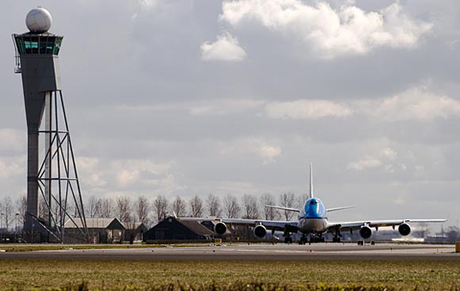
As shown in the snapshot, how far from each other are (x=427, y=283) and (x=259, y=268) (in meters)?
12.2

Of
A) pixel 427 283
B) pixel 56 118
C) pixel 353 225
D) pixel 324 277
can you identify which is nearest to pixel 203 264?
pixel 324 277

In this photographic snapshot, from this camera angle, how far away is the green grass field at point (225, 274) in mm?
34781

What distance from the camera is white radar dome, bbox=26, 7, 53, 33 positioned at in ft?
509

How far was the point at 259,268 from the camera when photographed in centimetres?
4641

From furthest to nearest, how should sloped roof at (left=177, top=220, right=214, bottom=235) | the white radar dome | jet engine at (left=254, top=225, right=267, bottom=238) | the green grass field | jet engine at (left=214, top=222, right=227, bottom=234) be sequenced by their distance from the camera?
sloped roof at (left=177, top=220, right=214, bottom=235)
the white radar dome
jet engine at (left=214, top=222, right=227, bottom=234)
jet engine at (left=254, top=225, right=267, bottom=238)
the green grass field

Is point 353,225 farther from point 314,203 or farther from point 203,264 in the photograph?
point 203,264

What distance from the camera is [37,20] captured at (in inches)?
6122

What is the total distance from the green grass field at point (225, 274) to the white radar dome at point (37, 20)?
106 meters

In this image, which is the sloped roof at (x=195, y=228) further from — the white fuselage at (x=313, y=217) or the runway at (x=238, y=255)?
the runway at (x=238, y=255)

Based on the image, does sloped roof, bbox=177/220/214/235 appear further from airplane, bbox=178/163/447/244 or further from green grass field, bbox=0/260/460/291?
green grass field, bbox=0/260/460/291

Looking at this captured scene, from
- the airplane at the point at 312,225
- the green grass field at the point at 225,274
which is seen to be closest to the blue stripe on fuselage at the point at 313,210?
the airplane at the point at 312,225

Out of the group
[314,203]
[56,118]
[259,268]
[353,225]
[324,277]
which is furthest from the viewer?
[56,118]

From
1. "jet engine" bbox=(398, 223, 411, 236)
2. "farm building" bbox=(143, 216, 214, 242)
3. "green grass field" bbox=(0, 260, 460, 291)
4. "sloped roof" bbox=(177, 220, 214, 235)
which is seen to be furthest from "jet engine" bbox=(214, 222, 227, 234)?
"sloped roof" bbox=(177, 220, 214, 235)

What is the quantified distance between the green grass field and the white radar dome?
349 ft
